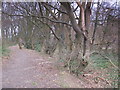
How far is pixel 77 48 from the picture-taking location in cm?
755

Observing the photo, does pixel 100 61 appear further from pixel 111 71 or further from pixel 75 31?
pixel 75 31

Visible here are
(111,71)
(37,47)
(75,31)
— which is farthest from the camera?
(37,47)

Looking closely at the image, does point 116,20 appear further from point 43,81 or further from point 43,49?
point 43,49

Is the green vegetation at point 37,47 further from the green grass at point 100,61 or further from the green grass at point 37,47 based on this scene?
the green grass at point 100,61

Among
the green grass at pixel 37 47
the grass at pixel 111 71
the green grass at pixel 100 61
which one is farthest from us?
the green grass at pixel 37 47

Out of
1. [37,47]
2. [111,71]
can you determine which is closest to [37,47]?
[37,47]

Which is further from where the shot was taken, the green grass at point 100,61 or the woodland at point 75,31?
the green grass at point 100,61

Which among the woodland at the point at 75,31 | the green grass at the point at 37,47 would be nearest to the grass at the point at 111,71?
the woodland at the point at 75,31

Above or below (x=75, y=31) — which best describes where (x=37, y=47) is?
below

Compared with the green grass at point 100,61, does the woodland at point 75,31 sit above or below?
above

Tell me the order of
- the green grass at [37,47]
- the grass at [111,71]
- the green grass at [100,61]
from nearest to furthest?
the grass at [111,71] < the green grass at [100,61] < the green grass at [37,47]

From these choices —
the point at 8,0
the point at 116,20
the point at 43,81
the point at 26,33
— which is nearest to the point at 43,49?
the point at 26,33

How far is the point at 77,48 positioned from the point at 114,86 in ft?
8.95

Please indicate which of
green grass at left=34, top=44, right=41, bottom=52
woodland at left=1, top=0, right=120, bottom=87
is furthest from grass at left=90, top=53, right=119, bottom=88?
green grass at left=34, top=44, right=41, bottom=52
